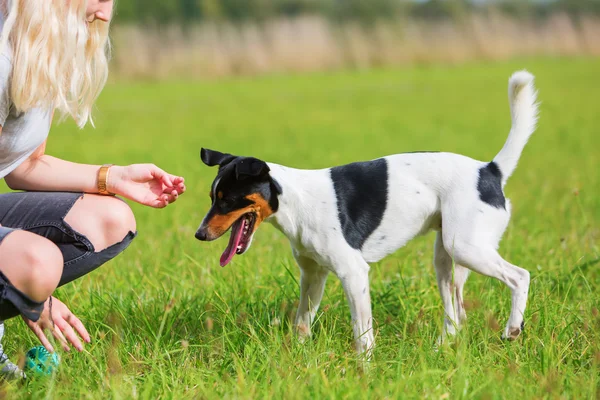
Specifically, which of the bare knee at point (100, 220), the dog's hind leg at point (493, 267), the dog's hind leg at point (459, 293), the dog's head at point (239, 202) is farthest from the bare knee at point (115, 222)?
the dog's hind leg at point (459, 293)

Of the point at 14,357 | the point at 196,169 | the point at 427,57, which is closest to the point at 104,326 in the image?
the point at 14,357

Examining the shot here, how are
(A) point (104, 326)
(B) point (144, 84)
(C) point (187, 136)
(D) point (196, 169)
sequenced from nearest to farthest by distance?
(A) point (104, 326), (D) point (196, 169), (C) point (187, 136), (B) point (144, 84)

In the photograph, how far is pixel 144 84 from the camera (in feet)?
67.6

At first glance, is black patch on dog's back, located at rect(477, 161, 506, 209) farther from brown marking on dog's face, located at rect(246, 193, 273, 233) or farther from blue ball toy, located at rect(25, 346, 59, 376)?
blue ball toy, located at rect(25, 346, 59, 376)

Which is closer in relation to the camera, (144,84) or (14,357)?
(14,357)

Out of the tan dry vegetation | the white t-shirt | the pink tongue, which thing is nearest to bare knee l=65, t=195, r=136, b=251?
the white t-shirt

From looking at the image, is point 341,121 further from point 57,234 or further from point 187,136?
point 57,234

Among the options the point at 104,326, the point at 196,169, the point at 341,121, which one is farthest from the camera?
the point at 341,121

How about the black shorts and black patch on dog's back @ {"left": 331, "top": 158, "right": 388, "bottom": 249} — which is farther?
black patch on dog's back @ {"left": 331, "top": 158, "right": 388, "bottom": 249}

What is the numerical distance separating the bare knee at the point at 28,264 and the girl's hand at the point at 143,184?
51cm

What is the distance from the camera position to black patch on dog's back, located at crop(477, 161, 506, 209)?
3.07m

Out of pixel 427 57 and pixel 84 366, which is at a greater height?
pixel 84 366

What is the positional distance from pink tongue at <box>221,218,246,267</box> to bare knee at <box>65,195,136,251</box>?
0.37m

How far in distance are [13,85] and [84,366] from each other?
102 centimetres
